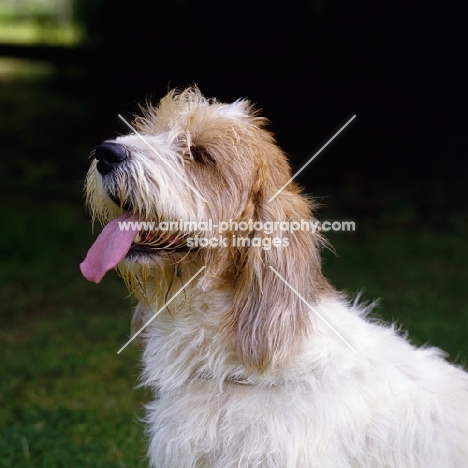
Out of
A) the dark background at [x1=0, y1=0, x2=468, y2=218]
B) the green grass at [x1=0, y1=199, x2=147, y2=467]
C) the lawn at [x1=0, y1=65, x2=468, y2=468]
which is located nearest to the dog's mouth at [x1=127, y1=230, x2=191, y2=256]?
the green grass at [x1=0, y1=199, x2=147, y2=467]

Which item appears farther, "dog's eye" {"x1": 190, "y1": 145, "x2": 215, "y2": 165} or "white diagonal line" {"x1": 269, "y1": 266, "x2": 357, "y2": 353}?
"dog's eye" {"x1": 190, "y1": 145, "x2": 215, "y2": 165}

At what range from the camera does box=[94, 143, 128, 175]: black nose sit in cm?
338

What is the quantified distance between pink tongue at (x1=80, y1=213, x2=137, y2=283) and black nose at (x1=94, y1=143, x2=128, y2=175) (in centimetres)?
22

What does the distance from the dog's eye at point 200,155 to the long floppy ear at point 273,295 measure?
287 mm

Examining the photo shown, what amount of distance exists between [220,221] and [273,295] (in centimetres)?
37

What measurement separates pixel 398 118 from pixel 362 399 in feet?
28.2

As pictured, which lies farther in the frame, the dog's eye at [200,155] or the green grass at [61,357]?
the green grass at [61,357]

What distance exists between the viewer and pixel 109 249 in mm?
3418

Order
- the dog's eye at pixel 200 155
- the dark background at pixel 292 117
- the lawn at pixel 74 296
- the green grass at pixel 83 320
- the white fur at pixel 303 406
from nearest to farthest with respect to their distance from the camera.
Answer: the white fur at pixel 303 406
the dog's eye at pixel 200 155
the green grass at pixel 83 320
the lawn at pixel 74 296
the dark background at pixel 292 117

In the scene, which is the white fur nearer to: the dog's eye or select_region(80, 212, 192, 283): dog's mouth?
select_region(80, 212, 192, 283): dog's mouth

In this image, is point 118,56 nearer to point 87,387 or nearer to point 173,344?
point 87,387

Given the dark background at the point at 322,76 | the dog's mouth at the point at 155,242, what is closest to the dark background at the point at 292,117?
the dark background at the point at 322,76

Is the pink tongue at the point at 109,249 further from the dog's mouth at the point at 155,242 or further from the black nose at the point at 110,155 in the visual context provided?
the black nose at the point at 110,155

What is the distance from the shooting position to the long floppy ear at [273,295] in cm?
332
